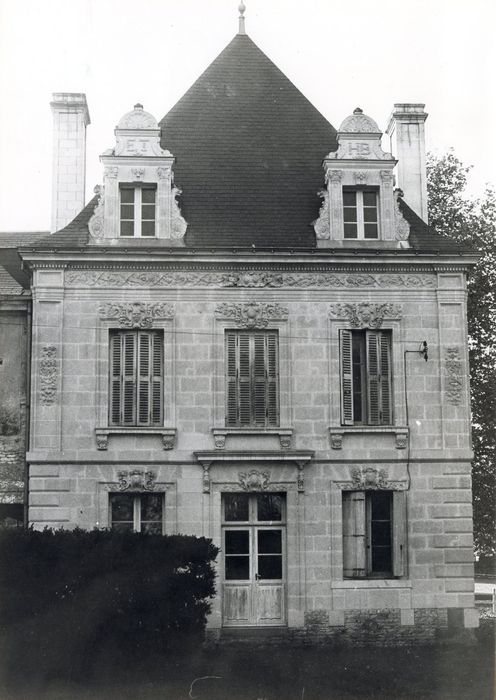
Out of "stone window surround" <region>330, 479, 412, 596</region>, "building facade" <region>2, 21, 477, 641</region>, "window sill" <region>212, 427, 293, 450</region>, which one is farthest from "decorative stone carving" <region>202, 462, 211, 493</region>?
"stone window surround" <region>330, 479, 412, 596</region>

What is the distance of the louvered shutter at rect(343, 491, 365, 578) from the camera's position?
18250 millimetres

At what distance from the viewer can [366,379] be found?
1881cm

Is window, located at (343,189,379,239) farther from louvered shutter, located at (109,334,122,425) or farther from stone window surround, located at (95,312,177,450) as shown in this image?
louvered shutter, located at (109,334,122,425)

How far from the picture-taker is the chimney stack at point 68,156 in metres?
20.1

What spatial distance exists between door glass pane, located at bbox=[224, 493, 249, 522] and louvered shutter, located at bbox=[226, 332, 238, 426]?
55.9 inches

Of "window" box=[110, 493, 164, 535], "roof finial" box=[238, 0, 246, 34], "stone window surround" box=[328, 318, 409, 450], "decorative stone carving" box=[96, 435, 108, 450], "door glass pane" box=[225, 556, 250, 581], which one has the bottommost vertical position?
"door glass pane" box=[225, 556, 250, 581]

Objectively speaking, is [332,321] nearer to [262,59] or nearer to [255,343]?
[255,343]

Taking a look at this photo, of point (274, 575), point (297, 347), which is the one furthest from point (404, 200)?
point (274, 575)

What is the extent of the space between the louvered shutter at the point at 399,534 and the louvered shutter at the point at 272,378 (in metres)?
A: 2.82


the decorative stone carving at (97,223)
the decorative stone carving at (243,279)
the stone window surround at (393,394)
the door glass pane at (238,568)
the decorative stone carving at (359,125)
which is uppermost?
the decorative stone carving at (359,125)

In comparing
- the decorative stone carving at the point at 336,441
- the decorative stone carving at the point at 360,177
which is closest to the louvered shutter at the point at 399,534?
the decorative stone carving at the point at 336,441

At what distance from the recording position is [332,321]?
61.8 ft

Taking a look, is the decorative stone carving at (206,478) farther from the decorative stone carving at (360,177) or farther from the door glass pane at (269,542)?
the decorative stone carving at (360,177)

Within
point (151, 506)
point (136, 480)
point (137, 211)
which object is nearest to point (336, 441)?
point (151, 506)
